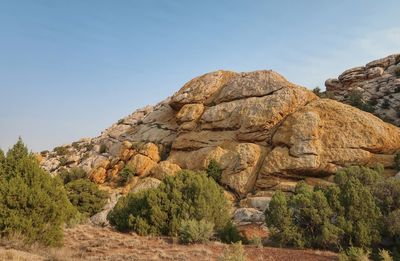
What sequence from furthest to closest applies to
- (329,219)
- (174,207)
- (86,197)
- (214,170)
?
(214,170) < (86,197) < (174,207) < (329,219)

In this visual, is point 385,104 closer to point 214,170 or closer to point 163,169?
point 214,170

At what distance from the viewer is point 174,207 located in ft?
57.0

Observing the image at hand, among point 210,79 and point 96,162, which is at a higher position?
point 210,79

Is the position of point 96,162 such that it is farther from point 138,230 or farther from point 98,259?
point 98,259

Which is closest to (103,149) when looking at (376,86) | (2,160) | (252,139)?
(252,139)

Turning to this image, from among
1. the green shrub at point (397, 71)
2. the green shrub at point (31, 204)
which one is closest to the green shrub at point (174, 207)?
the green shrub at point (31, 204)

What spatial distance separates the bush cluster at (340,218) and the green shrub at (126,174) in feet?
69.3

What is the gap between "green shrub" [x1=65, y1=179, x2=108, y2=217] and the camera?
3000 centimetres

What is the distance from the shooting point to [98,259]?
1087 cm

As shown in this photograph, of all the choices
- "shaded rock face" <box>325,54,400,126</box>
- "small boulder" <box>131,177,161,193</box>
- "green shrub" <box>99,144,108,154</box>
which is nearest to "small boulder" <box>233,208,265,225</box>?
"small boulder" <box>131,177,161,193</box>

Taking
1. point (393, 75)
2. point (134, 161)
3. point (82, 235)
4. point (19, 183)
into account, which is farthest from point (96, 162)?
point (393, 75)

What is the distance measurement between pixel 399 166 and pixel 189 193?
17.7m

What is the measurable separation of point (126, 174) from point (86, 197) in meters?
5.46

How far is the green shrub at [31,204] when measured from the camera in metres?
11.5
